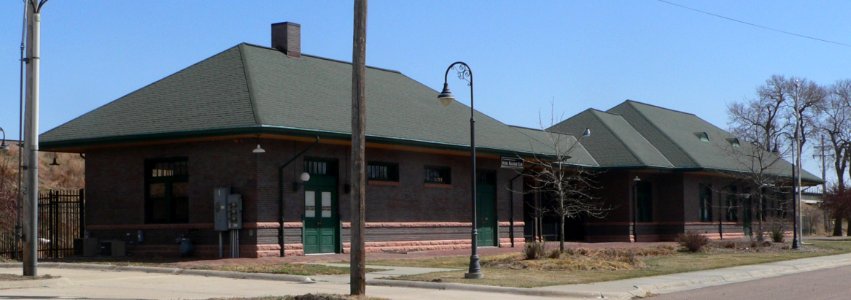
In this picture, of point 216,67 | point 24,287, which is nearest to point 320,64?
point 216,67

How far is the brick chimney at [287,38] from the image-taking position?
122 ft

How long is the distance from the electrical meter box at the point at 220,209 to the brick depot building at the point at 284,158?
38 centimetres

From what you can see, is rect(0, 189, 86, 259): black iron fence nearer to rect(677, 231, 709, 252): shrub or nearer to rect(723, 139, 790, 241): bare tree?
rect(677, 231, 709, 252): shrub

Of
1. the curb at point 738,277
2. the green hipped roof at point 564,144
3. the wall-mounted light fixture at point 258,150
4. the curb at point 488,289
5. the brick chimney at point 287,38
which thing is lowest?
the curb at point 738,277

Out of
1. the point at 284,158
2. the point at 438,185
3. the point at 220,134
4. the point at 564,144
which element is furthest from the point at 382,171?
the point at 564,144

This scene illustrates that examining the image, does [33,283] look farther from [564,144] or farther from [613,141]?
[613,141]

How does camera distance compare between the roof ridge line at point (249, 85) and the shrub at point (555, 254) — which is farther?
the roof ridge line at point (249, 85)

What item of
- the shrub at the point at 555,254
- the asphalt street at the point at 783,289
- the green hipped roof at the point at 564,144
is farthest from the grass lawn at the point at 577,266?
the green hipped roof at the point at 564,144

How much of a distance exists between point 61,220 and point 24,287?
1741 centimetres

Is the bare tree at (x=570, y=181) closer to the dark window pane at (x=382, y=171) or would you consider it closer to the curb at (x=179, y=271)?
the dark window pane at (x=382, y=171)

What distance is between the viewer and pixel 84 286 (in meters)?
21.0

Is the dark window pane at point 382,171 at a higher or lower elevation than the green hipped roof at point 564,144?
lower

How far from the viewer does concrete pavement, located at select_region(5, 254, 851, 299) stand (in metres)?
19.8

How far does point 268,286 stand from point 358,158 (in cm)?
529
